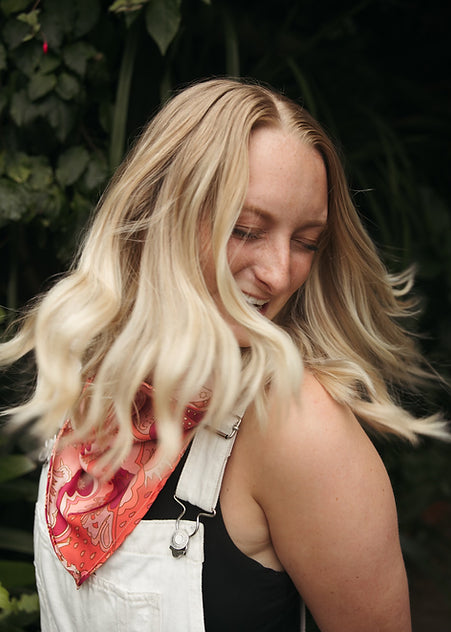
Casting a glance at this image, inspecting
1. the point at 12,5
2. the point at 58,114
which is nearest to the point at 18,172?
the point at 58,114

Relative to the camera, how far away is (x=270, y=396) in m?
0.97

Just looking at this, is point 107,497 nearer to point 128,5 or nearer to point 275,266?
point 275,266

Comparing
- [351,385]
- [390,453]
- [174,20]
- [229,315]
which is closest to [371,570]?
[351,385]

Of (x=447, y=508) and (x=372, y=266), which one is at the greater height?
(x=372, y=266)

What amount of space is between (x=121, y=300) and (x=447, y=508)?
294 centimetres

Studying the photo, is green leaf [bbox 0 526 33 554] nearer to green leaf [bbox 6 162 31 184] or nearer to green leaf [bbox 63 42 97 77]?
green leaf [bbox 6 162 31 184]

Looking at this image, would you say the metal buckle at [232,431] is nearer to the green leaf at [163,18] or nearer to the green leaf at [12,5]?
the green leaf at [163,18]

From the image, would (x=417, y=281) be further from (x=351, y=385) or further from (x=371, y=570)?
(x=371, y=570)

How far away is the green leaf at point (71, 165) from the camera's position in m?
1.67

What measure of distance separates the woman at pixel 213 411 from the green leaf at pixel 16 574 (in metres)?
0.55

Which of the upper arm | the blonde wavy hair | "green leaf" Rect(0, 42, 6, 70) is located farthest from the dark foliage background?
the upper arm

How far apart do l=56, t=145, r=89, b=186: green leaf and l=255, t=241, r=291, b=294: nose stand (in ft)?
2.72

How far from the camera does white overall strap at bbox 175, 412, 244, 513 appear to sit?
0.97m

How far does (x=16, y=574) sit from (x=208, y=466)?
2.95ft
